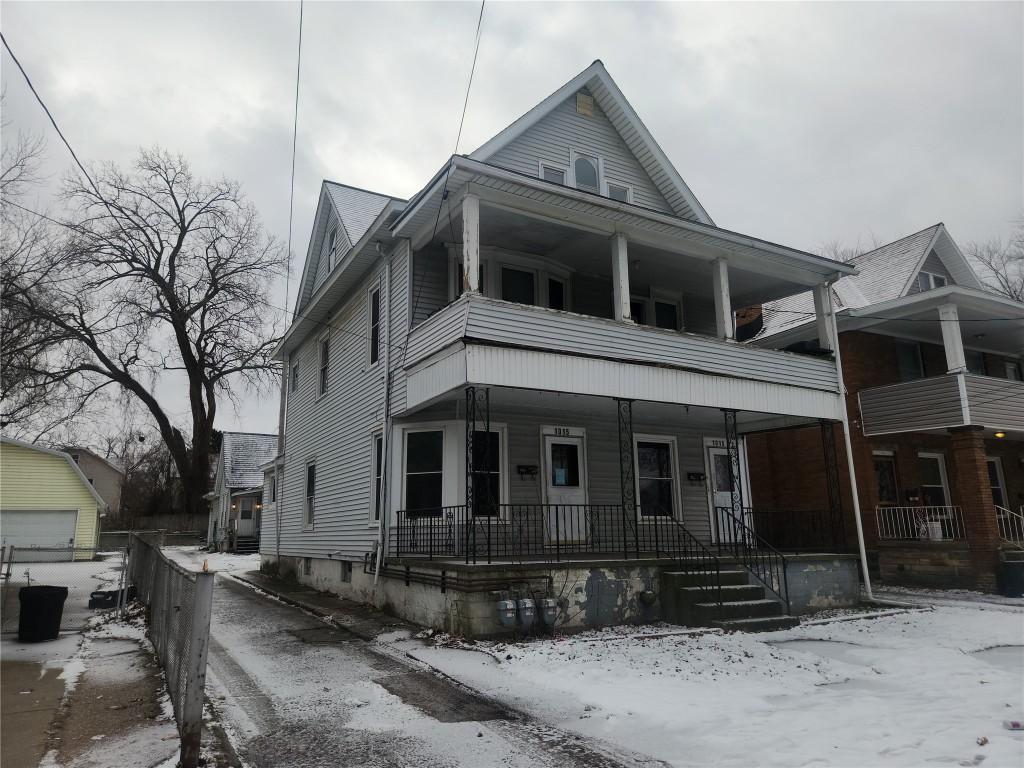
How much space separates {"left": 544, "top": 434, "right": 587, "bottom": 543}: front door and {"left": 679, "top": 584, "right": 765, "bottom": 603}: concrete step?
304 cm

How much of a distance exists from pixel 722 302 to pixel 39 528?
96.3 feet

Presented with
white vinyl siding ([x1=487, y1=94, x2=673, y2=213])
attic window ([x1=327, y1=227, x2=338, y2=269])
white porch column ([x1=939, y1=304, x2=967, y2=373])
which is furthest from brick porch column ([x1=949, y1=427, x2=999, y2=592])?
attic window ([x1=327, y1=227, x2=338, y2=269])

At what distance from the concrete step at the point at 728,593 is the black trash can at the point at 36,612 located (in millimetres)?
9280

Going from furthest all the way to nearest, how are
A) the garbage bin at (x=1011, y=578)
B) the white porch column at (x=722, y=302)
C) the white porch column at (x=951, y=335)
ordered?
the white porch column at (x=951, y=335) → the garbage bin at (x=1011, y=578) → the white porch column at (x=722, y=302)

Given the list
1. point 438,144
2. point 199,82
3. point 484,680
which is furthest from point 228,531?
point 484,680

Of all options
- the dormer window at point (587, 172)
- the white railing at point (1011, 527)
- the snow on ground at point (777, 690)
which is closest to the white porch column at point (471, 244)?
the dormer window at point (587, 172)

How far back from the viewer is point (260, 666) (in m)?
8.16

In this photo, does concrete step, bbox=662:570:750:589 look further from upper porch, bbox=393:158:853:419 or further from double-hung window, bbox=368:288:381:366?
double-hung window, bbox=368:288:381:366

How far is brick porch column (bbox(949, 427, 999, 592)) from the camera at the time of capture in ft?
53.5

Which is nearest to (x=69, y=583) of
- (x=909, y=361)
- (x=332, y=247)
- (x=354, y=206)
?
(x=332, y=247)

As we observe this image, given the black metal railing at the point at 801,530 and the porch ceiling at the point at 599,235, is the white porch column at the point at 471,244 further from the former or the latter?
the black metal railing at the point at 801,530

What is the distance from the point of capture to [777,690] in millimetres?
7023

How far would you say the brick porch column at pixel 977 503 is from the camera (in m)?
16.3

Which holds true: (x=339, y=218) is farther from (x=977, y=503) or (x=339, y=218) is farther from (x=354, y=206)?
(x=977, y=503)
